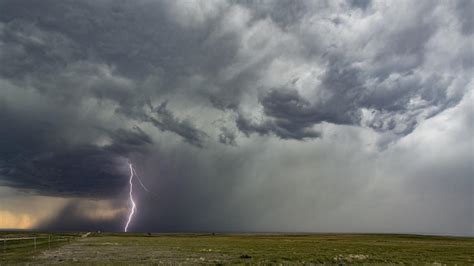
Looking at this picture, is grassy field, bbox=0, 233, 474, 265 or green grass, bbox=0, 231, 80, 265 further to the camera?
green grass, bbox=0, 231, 80, 265

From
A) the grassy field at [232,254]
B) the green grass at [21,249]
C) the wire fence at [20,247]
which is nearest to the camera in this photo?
the grassy field at [232,254]

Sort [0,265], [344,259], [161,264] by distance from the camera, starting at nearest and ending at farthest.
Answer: [0,265], [161,264], [344,259]

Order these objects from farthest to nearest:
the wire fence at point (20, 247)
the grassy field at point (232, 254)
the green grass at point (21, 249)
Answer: the wire fence at point (20, 247) → the green grass at point (21, 249) → the grassy field at point (232, 254)

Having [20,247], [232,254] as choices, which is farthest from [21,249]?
[232,254]

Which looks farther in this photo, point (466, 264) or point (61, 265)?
point (466, 264)

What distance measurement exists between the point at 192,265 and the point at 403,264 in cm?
2387

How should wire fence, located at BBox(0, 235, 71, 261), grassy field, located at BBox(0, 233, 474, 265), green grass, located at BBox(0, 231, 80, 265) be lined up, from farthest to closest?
wire fence, located at BBox(0, 235, 71, 261) → green grass, located at BBox(0, 231, 80, 265) → grassy field, located at BBox(0, 233, 474, 265)

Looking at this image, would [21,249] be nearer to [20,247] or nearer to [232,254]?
[20,247]

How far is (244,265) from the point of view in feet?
124

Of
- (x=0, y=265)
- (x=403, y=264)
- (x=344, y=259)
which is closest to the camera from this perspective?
(x=0, y=265)

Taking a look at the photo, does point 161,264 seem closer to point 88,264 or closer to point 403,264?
point 88,264

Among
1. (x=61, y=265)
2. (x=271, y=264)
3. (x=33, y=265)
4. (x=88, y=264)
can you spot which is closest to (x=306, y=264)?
(x=271, y=264)

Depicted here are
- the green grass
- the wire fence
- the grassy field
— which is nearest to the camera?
the grassy field

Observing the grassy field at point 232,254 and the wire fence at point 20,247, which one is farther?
the wire fence at point 20,247
